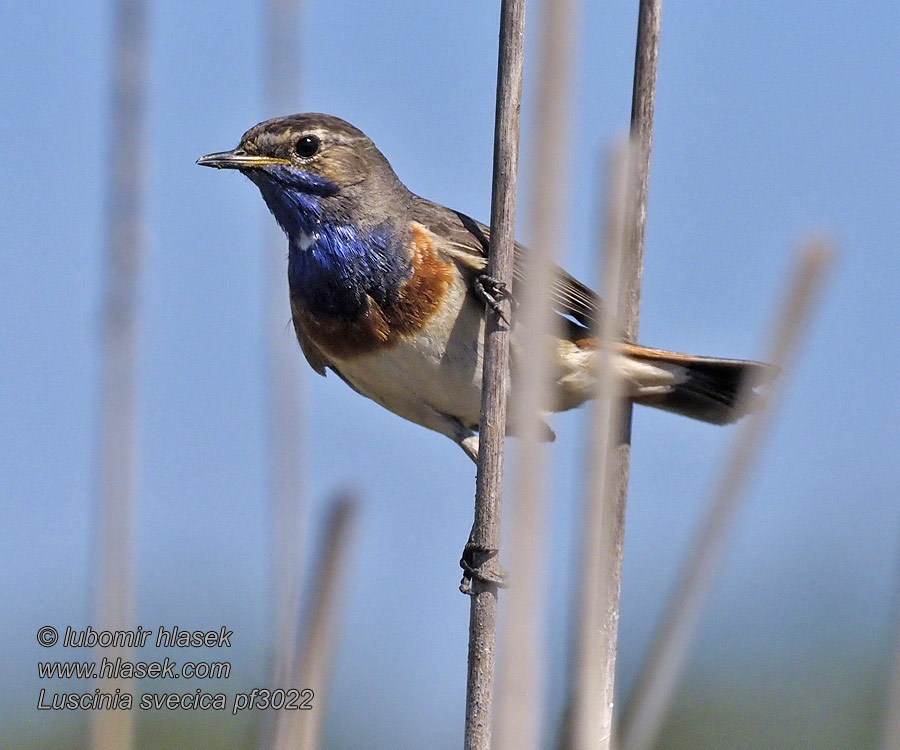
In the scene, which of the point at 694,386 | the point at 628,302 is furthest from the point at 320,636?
the point at 694,386

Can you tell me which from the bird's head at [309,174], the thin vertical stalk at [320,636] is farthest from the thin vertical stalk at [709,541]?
the bird's head at [309,174]

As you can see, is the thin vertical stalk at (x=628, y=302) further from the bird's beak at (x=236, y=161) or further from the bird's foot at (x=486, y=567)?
the bird's beak at (x=236, y=161)

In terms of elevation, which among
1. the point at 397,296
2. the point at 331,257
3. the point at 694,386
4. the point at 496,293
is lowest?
the point at 694,386

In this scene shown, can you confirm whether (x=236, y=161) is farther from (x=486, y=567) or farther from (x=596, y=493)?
(x=596, y=493)

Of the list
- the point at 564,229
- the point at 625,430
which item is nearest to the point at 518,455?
A: the point at 564,229

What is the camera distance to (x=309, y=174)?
4.38 metres

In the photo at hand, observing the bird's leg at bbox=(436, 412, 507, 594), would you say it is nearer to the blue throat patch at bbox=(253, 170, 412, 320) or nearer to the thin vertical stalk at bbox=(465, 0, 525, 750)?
the thin vertical stalk at bbox=(465, 0, 525, 750)

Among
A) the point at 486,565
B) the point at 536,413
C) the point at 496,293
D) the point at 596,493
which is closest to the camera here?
the point at 536,413

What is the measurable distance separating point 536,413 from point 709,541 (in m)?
0.44

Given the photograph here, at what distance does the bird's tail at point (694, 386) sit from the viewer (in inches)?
176

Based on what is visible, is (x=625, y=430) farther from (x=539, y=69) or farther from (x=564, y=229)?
(x=539, y=69)

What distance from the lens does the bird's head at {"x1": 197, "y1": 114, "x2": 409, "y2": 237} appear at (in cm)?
431

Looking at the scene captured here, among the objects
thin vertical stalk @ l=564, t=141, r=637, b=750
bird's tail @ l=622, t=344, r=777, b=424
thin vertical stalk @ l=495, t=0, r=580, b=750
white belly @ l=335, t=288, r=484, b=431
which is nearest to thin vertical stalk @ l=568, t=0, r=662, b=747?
thin vertical stalk @ l=564, t=141, r=637, b=750

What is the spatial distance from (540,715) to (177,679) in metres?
1.40
